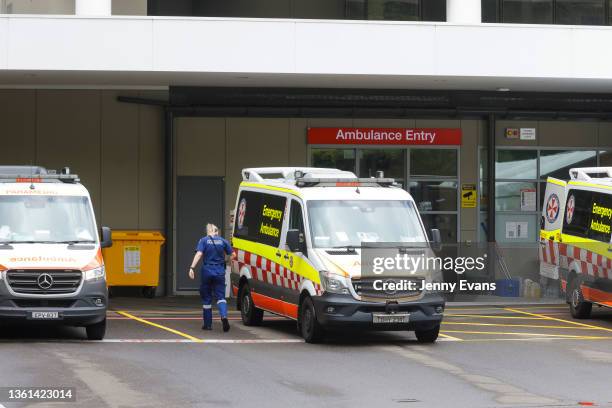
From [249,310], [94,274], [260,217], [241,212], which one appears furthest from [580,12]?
[94,274]

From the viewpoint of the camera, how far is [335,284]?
16984mm

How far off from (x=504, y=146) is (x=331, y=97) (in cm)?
481

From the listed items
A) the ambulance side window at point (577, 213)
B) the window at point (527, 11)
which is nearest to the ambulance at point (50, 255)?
the ambulance side window at point (577, 213)

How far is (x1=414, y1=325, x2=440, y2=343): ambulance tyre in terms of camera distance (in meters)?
17.5

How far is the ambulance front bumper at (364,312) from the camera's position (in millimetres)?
16859

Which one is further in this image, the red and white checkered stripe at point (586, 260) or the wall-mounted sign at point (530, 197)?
the wall-mounted sign at point (530, 197)

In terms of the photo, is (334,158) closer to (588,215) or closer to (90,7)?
(90,7)

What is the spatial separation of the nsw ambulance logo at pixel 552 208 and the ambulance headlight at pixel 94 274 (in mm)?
9777

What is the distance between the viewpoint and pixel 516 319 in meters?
22.5

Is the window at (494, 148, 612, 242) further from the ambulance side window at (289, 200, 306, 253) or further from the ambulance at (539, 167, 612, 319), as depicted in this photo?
the ambulance side window at (289, 200, 306, 253)

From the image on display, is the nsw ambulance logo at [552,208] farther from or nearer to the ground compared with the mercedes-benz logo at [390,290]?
farther from the ground

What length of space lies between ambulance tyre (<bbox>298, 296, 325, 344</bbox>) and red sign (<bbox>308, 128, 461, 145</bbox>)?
37.9 ft

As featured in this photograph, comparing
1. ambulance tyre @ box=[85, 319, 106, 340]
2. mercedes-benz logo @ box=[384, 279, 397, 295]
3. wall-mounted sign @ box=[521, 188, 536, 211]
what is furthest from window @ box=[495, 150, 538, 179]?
ambulance tyre @ box=[85, 319, 106, 340]

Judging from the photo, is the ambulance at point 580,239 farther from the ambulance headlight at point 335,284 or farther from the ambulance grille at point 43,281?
the ambulance grille at point 43,281
